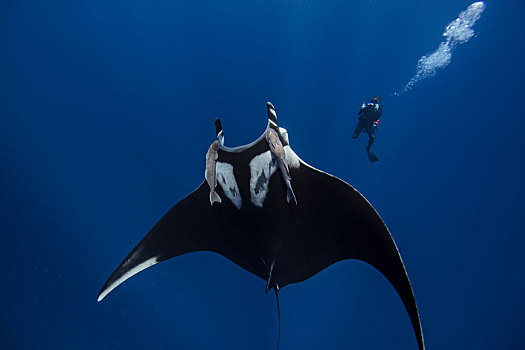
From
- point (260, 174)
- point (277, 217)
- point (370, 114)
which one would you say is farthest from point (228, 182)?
point (370, 114)

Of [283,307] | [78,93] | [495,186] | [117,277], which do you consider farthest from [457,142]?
[78,93]

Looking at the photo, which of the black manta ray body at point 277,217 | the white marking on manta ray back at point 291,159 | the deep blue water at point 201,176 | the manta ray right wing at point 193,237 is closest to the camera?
the black manta ray body at point 277,217

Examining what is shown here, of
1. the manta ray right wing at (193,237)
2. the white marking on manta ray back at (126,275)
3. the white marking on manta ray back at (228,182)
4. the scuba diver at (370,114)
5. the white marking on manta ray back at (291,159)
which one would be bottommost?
the white marking on manta ray back at (126,275)

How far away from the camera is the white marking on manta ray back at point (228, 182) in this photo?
184 centimetres

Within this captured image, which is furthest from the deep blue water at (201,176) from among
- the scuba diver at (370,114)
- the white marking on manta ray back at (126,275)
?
the white marking on manta ray back at (126,275)

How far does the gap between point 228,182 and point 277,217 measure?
→ 451 millimetres

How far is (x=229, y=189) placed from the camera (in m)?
1.90

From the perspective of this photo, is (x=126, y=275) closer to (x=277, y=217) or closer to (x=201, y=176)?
(x=277, y=217)

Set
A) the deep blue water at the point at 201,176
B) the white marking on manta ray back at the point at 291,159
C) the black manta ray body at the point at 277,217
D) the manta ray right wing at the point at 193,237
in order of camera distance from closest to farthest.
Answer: the black manta ray body at the point at 277,217 → the white marking on manta ray back at the point at 291,159 → the manta ray right wing at the point at 193,237 → the deep blue water at the point at 201,176

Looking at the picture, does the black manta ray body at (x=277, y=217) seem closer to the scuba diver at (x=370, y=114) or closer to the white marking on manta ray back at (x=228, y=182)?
the white marking on manta ray back at (x=228, y=182)

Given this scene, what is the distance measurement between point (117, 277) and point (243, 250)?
0.97 metres

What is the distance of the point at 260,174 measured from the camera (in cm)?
178

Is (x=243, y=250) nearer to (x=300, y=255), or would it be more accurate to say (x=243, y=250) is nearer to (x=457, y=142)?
(x=300, y=255)

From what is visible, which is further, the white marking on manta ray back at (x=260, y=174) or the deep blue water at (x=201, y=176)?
the deep blue water at (x=201, y=176)
